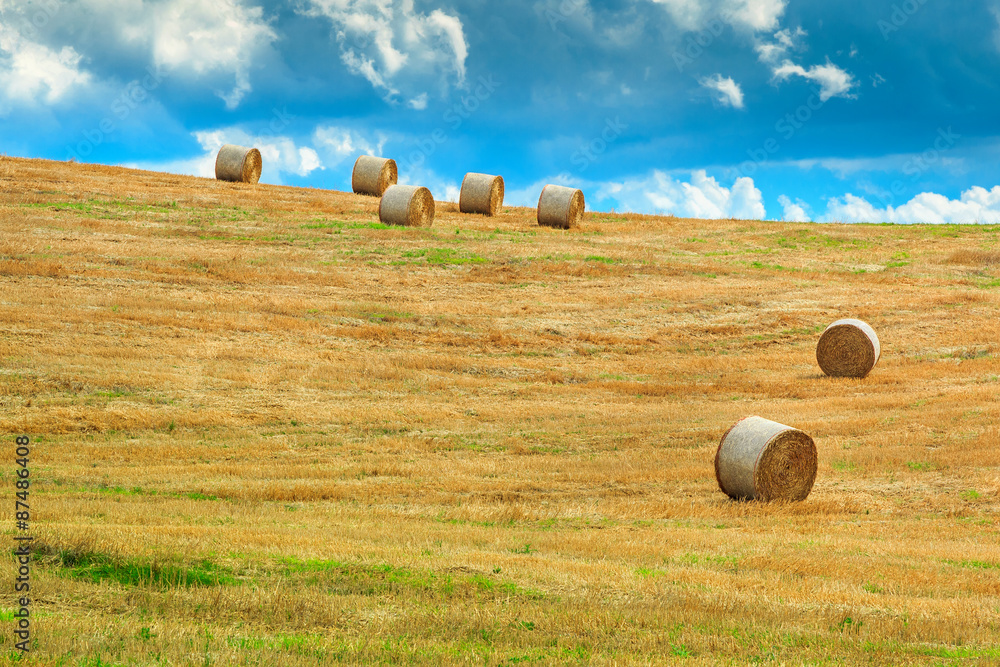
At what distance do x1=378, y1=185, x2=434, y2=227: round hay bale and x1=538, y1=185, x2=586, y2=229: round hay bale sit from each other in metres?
6.65

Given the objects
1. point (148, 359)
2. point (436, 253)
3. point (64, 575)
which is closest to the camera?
point (64, 575)

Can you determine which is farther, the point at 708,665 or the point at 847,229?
the point at 847,229

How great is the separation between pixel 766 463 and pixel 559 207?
103ft

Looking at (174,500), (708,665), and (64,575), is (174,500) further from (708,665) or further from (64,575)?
(708,665)

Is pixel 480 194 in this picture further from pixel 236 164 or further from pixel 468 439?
pixel 468 439

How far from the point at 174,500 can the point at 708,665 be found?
8730mm

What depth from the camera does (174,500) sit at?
1320 cm

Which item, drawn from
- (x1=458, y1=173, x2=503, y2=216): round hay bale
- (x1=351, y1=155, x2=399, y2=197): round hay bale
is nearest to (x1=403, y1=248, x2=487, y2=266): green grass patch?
(x1=458, y1=173, x2=503, y2=216): round hay bale

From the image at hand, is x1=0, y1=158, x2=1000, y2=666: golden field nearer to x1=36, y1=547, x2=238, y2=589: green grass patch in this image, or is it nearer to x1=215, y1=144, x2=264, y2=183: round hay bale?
x1=36, y1=547, x2=238, y2=589: green grass patch

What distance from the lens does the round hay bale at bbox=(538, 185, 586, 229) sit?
45750 millimetres

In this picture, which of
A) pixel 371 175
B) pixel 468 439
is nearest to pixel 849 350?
pixel 468 439

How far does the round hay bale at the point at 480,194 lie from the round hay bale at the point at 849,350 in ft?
82.9

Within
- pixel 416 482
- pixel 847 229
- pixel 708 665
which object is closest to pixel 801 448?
pixel 416 482

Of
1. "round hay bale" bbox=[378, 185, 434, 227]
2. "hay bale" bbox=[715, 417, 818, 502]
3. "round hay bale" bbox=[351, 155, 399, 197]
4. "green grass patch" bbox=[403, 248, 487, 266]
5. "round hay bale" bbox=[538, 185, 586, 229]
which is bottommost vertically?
"hay bale" bbox=[715, 417, 818, 502]
